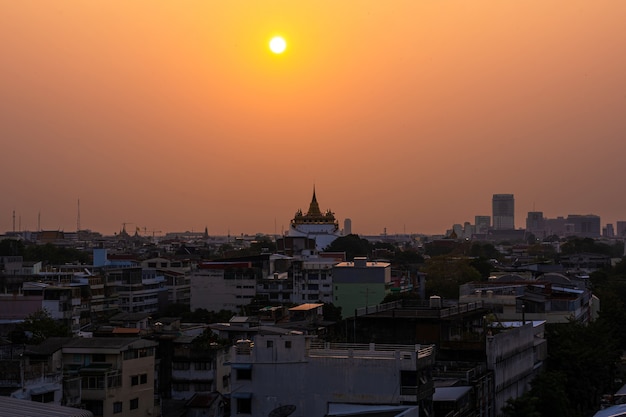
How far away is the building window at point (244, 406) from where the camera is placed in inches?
862

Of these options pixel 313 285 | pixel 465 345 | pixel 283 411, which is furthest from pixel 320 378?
pixel 313 285

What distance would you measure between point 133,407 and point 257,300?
34.2m

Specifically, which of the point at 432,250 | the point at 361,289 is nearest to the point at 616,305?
the point at 361,289

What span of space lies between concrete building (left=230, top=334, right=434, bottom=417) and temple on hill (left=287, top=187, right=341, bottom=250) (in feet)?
339

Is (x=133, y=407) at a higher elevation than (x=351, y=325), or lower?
lower

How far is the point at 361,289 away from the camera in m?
61.1

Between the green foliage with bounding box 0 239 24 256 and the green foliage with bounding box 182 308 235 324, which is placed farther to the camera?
the green foliage with bounding box 0 239 24 256

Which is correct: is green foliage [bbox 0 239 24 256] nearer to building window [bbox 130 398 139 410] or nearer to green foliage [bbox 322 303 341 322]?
green foliage [bbox 322 303 341 322]

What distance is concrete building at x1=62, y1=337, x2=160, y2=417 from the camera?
1017 inches

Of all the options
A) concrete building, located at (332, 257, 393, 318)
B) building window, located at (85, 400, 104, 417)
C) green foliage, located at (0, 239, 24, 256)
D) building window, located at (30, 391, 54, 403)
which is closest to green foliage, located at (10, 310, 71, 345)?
building window, located at (85, 400, 104, 417)

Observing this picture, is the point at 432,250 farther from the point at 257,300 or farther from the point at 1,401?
the point at 1,401

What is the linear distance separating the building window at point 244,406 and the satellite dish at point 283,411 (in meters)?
0.62

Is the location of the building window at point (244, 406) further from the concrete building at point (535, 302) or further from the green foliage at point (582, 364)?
the concrete building at point (535, 302)

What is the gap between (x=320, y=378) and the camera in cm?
2139
